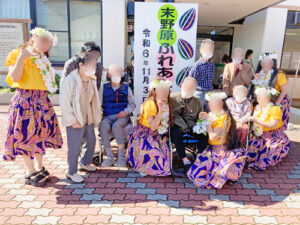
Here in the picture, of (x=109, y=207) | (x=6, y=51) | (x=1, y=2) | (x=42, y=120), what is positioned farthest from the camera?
(x=1, y=2)

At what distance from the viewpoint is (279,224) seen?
7.80 feet

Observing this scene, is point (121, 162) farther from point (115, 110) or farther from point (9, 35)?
point (9, 35)

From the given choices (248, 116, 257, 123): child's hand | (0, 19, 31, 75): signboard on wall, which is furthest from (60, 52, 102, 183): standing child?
(0, 19, 31, 75): signboard on wall

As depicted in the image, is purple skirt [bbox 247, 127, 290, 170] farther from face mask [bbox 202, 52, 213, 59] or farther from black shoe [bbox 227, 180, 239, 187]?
face mask [bbox 202, 52, 213, 59]

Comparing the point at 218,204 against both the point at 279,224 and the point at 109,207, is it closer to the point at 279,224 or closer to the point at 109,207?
the point at 279,224

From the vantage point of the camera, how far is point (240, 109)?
3414 mm

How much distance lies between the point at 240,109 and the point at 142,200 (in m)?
1.83

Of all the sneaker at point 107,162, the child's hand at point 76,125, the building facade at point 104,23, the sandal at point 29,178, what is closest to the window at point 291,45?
the building facade at point 104,23

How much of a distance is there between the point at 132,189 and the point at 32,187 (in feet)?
3.93

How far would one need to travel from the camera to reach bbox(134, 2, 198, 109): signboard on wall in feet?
13.8

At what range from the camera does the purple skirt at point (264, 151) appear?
Answer: 358 centimetres

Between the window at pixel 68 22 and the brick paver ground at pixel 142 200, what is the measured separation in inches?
218

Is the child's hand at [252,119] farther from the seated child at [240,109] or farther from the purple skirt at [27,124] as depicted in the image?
the purple skirt at [27,124]

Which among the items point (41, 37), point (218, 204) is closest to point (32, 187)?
point (41, 37)
